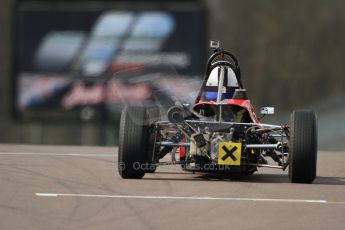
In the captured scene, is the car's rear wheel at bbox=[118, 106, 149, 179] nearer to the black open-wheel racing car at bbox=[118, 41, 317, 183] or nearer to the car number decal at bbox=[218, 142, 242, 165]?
the black open-wheel racing car at bbox=[118, 41, 317, 183]

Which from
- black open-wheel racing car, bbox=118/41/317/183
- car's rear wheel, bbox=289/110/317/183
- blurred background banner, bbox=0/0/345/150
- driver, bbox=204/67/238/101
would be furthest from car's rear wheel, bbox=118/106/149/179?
blurred background banner, bbox=0/0/345/150

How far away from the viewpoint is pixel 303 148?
14.3 meters

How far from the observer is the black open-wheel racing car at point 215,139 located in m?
14.4

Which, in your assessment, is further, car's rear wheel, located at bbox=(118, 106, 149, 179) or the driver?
the driver

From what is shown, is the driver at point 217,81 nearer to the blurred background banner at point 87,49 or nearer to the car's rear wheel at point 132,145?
the car's rear wheel at point 132,145

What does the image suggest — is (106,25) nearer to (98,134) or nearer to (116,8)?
(116,8)

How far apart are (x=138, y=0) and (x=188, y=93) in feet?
69.7

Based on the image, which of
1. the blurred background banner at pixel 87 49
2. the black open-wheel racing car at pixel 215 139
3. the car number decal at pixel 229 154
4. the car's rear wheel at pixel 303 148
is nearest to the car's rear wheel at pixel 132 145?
the black open-wheel racing car at pixel 215 139

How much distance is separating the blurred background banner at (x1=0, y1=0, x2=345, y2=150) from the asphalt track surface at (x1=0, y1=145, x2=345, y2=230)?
18745mm

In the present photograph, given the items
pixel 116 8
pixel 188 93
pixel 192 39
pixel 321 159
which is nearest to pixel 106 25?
pixel 116 8

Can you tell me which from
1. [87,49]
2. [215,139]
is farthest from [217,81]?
[87,49]

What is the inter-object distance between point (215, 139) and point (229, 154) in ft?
1.05

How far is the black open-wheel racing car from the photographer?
14.4 metres

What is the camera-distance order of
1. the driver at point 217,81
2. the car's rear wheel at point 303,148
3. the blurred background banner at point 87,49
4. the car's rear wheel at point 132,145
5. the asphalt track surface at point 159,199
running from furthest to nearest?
the blurred background banner at point 87,49 < the driver at point 217,81 < the car's rear wheel at point 132,145 < the car's rear wheel at point 303,148 < the asphalt track surface at point 159,199
